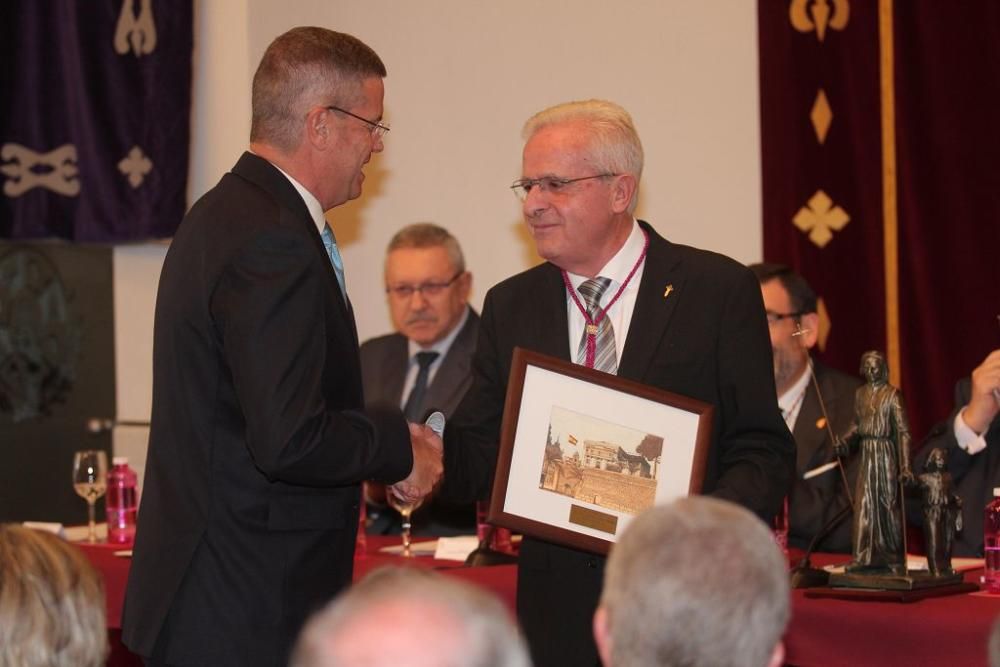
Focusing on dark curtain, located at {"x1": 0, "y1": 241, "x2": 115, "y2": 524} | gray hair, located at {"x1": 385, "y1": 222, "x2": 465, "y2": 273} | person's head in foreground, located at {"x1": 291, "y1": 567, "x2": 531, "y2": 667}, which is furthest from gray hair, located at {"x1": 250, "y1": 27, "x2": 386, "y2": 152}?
dark curtain, located at {"x1": 0, "y1": 241, "x2": 115, "y2": 524}

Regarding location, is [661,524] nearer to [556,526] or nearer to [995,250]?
[556,526]

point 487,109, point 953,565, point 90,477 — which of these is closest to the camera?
point 953,565

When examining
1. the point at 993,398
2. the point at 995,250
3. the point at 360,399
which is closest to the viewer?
the point at 360,399

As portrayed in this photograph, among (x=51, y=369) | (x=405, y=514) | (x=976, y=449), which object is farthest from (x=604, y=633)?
(x=51, y=369)

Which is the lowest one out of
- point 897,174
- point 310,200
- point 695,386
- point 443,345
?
point 443,345

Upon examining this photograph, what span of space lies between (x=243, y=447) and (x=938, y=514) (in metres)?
1.81

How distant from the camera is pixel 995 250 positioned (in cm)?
593

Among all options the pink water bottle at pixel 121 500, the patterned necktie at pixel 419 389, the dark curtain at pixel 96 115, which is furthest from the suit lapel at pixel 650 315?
the dark curtain at pixel 96 115

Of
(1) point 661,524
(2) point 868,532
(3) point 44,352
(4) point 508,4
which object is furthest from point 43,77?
(1) point 661,524

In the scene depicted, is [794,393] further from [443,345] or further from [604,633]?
[604,633]

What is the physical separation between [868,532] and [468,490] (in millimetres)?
1020

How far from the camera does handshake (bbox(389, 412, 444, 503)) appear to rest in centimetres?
337

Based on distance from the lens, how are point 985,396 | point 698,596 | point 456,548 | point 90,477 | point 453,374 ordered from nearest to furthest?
point 698,596 < point 456,548 < point 985,396 < point 90,477 < point 453,374

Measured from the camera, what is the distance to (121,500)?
5.05 meters
